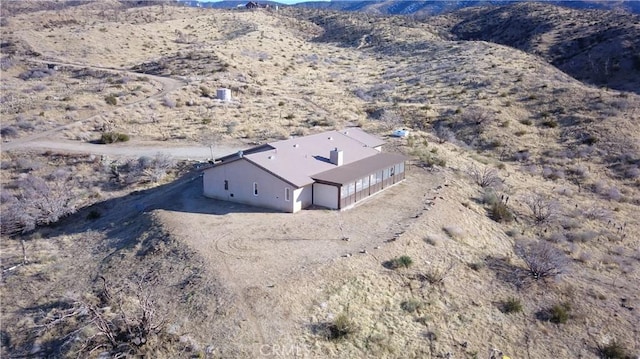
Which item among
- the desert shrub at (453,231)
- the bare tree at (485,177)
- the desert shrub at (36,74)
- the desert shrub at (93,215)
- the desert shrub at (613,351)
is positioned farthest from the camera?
the desert shrub at (36,74)

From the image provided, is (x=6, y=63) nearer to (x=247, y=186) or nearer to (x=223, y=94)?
(x=223, y=94)

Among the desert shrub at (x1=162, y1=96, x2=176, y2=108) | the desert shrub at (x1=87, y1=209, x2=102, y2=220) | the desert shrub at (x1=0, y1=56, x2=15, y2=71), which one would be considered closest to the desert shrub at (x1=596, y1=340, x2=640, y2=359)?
the desert shrub at (x1=87, y1=209, x2=102, y2=220)

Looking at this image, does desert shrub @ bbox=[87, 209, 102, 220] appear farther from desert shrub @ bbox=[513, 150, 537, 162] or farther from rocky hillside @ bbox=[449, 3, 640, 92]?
rocky hillside @ bbox=[449, 3, 640, 92]

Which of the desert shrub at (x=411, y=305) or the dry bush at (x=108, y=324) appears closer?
the dry bush at (x=108, y=324)

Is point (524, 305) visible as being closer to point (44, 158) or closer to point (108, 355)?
point (108, 355)

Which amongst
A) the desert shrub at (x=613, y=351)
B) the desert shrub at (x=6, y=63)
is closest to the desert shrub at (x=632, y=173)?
the desert shrub at (x=613, y=351)

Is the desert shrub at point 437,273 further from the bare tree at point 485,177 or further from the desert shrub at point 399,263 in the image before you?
the bare tree at point 485,177

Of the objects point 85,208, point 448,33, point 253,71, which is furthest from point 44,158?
point 448,33
